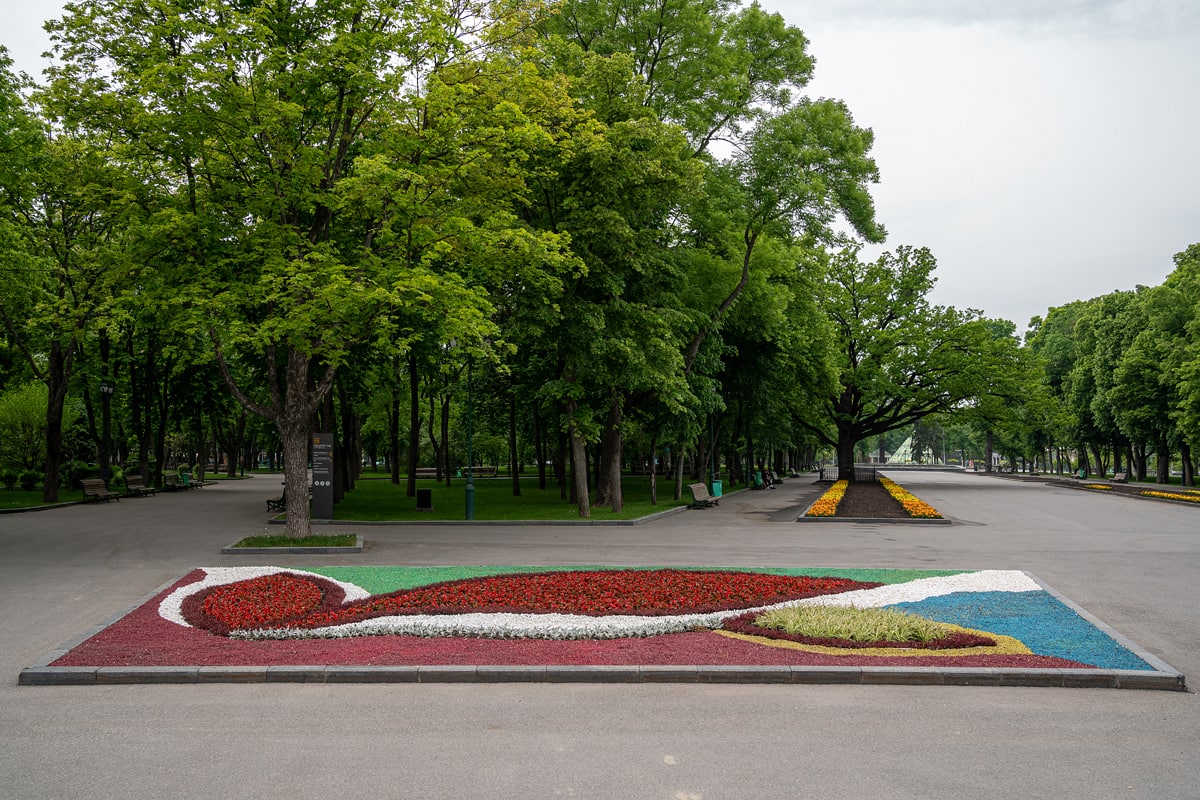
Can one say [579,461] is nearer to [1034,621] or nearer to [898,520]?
[898,520]

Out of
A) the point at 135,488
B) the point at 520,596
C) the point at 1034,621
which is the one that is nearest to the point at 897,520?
the point at 1034,621

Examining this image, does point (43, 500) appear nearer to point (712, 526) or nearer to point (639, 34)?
point (712, 526)

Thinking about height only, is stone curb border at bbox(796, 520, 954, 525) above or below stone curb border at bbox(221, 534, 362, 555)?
below

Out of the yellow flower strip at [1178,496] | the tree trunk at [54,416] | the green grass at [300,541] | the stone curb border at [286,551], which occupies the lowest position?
the yellow flower strip at [1178,496]

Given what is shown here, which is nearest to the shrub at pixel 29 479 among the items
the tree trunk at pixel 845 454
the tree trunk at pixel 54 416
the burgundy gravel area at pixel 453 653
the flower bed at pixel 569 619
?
the tree trunk at pixel 54 416

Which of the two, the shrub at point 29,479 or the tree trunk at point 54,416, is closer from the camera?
the tree trunk at point 54,416

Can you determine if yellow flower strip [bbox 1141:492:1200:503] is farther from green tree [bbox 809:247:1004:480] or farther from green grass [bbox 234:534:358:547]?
green grass [bbox 234:534:358:547]

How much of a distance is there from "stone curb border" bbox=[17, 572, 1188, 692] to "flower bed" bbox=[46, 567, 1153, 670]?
0.76ft

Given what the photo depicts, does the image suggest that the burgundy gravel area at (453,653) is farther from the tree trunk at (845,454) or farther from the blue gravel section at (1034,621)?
the tree trunk at (845,454)

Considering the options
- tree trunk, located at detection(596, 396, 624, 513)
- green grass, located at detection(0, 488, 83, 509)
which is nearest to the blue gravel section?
tree trunk, located at detection(596, 396, 624, 513)

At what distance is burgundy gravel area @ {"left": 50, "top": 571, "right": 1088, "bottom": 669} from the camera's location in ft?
26.9

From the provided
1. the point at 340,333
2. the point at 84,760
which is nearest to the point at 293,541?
the point at 340,333

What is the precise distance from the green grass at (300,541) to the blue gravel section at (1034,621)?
1192 centimetres

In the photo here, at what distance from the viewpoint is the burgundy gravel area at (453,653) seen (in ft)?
26.9
